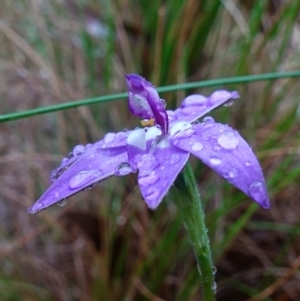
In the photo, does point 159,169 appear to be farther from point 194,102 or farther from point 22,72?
point 22,72

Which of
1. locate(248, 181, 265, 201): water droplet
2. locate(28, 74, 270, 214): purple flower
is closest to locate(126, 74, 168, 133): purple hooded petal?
locate(28, 74, 270, 214): purple flower

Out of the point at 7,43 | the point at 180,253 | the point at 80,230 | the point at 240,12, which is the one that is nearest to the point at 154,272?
the point at 180,253

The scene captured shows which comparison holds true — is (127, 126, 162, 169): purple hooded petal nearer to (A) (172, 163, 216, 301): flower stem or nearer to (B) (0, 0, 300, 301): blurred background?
(A) (172, 163, 216, 301): flower stem

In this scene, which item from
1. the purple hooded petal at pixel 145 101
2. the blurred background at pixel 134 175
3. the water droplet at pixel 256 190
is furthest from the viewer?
the blurred background at pixel 134 175

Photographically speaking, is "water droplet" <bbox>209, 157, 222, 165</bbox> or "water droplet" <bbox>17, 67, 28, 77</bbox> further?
"water droplet" <bbox>17, 67, 28, 77</bbox>

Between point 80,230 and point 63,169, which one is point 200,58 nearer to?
point 80,230

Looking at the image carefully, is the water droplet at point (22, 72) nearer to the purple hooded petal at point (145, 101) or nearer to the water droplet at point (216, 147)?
the purple hooded petal at point (145, 101)

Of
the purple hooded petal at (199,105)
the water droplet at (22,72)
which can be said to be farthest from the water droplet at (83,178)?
the water droplet at (22,72)

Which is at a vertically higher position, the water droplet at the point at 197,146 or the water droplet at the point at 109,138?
the water droplet at the point at 197,146
